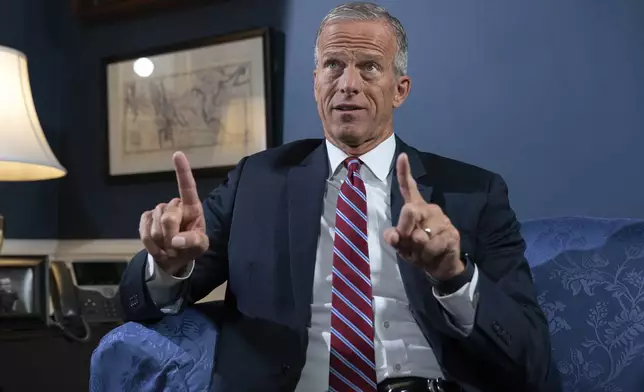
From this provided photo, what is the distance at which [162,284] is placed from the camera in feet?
4.05

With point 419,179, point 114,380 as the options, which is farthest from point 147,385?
point 419,179

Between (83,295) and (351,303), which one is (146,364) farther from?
(83,295)

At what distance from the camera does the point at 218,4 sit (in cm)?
228

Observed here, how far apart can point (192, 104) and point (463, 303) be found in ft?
4.74

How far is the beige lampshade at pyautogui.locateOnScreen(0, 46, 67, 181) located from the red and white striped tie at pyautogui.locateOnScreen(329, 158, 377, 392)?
0.95m

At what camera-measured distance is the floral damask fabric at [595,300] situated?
49.7 inches

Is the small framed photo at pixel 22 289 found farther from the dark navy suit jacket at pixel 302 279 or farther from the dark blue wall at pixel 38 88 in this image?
the dark navy suit jacket at pixel 302 279

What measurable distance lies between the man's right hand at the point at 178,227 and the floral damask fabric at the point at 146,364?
5.5 inches

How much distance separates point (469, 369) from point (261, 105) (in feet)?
3.87

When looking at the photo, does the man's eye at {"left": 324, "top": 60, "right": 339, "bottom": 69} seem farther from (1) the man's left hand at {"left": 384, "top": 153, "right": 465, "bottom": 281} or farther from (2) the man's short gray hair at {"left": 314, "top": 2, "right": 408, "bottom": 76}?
(1) the man's left hand at {"left": 384, "top": 153, "right": 465, "bottom": 281}

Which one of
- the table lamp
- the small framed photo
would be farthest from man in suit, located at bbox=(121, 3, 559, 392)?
the small framed photo

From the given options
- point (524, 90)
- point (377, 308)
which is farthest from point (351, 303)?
point (524, 90)

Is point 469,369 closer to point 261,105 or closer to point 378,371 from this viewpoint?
point 378,371

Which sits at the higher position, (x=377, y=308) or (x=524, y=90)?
(x=524, y=90)
